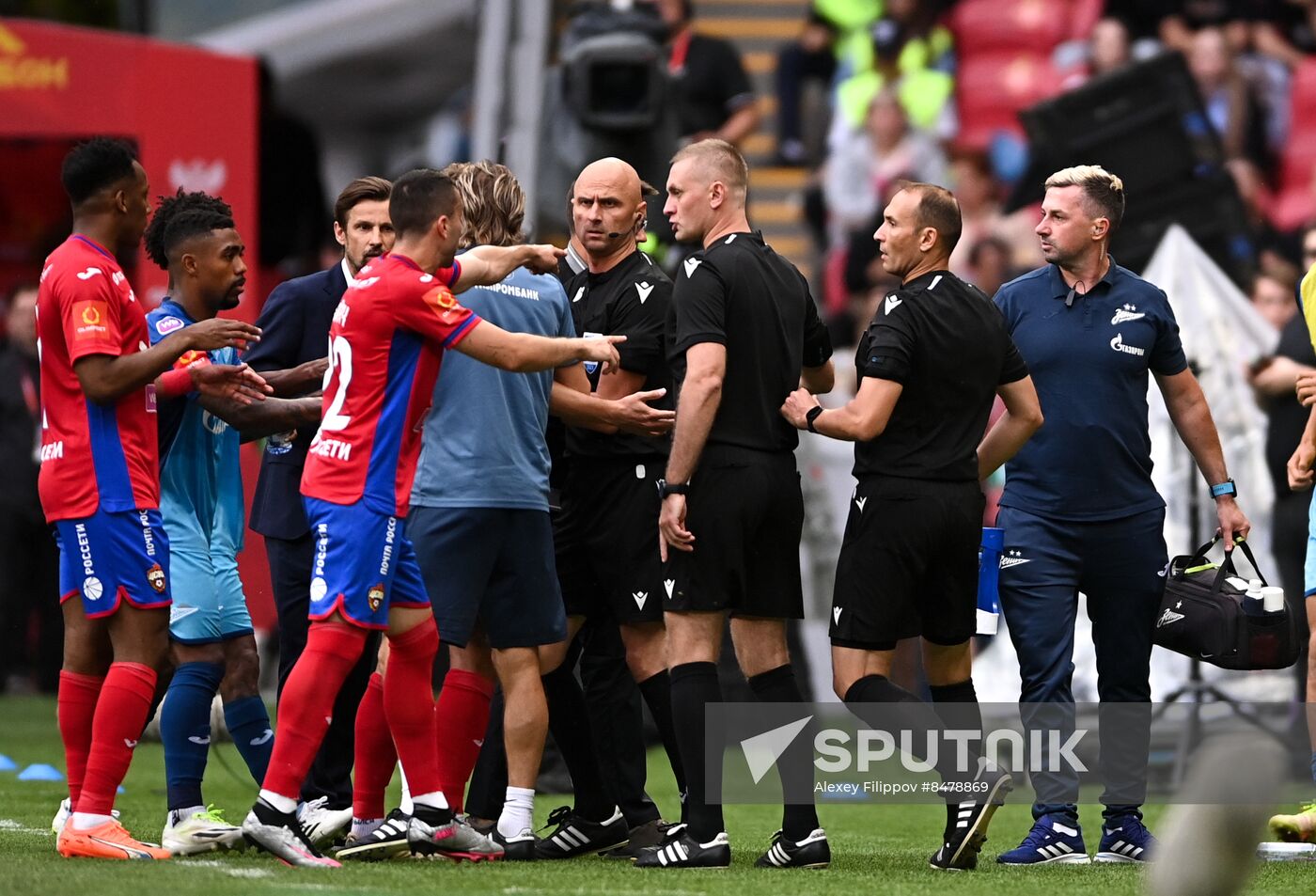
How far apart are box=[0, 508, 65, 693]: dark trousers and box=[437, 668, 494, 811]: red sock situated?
686 cm

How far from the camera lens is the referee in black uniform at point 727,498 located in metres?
5.95

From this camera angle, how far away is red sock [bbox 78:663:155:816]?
5805 mm

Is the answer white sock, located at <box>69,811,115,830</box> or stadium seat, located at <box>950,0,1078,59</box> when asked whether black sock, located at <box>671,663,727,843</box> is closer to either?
white sock, located at <box>69,811,115,830</box>

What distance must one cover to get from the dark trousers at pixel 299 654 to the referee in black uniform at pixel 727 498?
4.00 ft

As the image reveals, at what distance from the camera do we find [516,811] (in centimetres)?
612

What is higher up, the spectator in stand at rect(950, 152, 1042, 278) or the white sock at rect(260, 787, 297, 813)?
the spectator in stand at rect(950, 152, 1042, 278)

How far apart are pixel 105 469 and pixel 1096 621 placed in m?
3.25

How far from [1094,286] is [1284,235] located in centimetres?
738

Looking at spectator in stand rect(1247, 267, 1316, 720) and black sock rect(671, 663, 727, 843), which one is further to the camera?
spectator in stand rect(1247, 267, 1316, 720)

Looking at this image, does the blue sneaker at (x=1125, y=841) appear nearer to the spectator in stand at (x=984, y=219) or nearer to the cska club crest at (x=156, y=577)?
the cska club crest at (x=156, y=577)

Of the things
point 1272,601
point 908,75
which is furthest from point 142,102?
point 1272,601

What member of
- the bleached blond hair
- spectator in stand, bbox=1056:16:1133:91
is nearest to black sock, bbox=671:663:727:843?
the bleached blond hair

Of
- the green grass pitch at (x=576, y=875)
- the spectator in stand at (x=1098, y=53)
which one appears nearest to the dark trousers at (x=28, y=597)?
the green grass pitch at (x=576, y=875)

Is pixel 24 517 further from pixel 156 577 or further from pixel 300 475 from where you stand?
pixel 156 577
